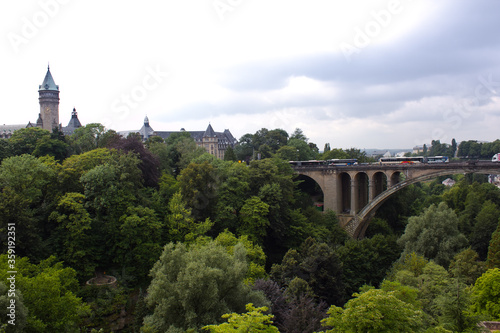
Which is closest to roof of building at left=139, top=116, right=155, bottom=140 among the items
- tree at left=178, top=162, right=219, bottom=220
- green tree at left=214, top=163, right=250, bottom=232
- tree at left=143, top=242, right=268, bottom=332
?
green tree at left=214, top=163, right=250, bottom=232

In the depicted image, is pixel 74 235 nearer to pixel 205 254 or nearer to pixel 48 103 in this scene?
pixel 205 254

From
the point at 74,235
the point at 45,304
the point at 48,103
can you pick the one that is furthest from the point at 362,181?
the point at 48,103

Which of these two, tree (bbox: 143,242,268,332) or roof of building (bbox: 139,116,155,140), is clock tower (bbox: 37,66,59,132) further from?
tree (bbox: 143,242,268,332)

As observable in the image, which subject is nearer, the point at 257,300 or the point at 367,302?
the point at 367,302

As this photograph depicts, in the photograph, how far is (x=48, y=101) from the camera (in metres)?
68.1

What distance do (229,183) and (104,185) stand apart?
36.4 feet

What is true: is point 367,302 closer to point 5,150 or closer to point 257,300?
point 257,300

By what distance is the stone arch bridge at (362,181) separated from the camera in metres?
37.5

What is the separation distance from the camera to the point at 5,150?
1458 inches

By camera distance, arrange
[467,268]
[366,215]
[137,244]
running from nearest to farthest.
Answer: [467,268] < [137,244] < [366,215]

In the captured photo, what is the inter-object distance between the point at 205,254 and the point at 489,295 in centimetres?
1518

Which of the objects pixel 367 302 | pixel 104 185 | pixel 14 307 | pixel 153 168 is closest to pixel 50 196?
pixel 104 185

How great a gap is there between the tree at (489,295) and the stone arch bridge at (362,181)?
17435 millimetres

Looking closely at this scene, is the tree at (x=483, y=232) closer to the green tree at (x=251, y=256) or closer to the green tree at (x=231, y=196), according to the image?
the green tree at (x=251, y=256)
